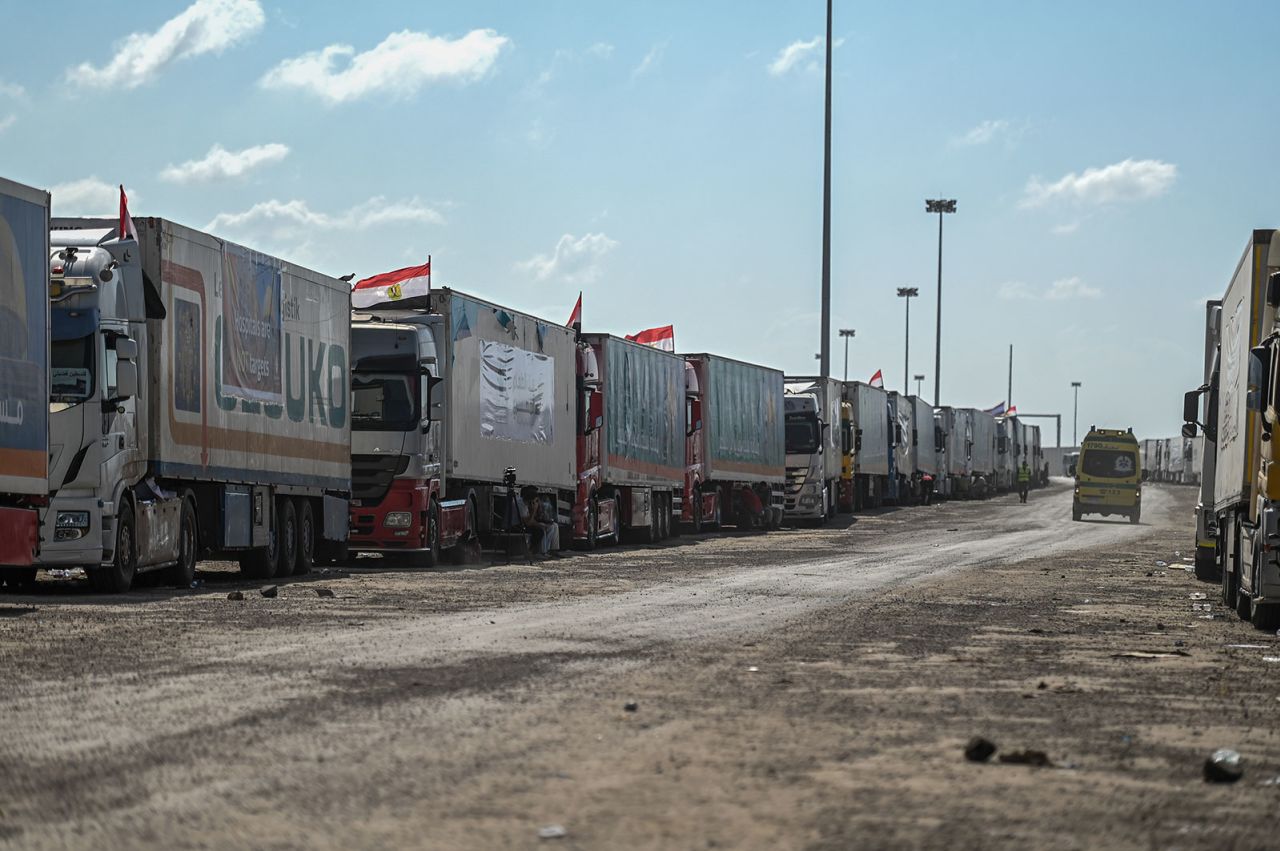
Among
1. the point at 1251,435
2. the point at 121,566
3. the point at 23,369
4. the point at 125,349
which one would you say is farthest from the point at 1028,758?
the point at 121,566

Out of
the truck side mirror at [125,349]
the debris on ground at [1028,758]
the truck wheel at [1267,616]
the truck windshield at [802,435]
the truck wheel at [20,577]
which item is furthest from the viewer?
the truck windshield at [802,435]

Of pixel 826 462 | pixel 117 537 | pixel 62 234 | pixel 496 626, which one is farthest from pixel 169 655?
pixel 826 462

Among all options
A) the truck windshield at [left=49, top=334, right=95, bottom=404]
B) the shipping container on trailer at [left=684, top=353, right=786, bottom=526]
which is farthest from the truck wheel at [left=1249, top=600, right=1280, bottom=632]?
the shipping container on trailer at [left=684, top=353, right=786, bottom=526]

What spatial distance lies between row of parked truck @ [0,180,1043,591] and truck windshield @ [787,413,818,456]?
22.6ft

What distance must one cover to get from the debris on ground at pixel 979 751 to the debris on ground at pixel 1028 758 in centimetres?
5

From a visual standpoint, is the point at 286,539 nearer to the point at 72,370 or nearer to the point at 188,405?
the point at 188,405

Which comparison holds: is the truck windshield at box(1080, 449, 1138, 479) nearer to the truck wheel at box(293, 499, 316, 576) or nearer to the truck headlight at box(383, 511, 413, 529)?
the truck headlight at box(383, 511, 413, 529)

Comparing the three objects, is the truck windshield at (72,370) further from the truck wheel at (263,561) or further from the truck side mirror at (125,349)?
the truck wheel at (263,561)

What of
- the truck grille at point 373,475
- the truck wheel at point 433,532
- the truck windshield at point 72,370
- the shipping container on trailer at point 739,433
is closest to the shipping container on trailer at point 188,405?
the truck windshield at point 72,370

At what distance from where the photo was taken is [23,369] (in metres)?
17.5

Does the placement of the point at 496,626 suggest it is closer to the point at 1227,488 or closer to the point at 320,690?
Answer: the point at 320,690

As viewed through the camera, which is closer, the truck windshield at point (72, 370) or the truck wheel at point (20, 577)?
the truck windshield at point (72, 370)

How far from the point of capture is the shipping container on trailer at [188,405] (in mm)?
18812

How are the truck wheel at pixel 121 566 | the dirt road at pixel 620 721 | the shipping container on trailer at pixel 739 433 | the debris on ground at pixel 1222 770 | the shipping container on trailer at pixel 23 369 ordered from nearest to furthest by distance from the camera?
the dirt road at pixel 620 721
the debris on ground at pixel 1222 770
the shipping container on trailer at pixel 23 369
the truck wheel at pixel 121 566
the shipping container on trailer at pixel 739 433
